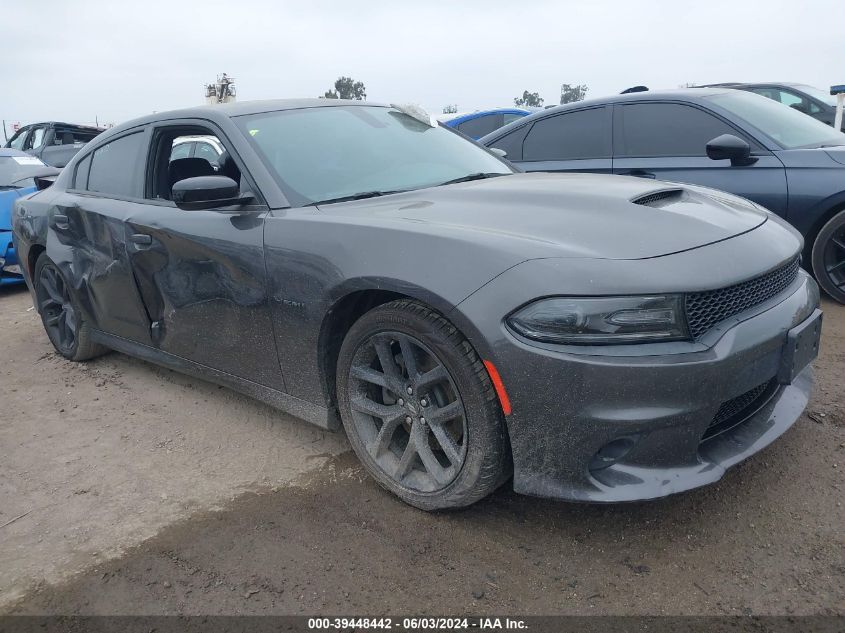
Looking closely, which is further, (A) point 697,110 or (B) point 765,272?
(A) point 697,110

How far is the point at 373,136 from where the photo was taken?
10.8ft

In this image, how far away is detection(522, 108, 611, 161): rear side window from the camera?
17.4ft

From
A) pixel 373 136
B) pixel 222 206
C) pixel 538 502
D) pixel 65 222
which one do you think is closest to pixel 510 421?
pixel 538 502

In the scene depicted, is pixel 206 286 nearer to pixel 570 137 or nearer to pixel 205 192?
pixel 205 192

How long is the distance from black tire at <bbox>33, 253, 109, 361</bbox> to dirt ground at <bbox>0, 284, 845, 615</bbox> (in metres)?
1.12

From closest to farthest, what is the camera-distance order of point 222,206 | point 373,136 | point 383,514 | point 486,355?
point 486,355, point 383,514, point 222,206, point 373,136

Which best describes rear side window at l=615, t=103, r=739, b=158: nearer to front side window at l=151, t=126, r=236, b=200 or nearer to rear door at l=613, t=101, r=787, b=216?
rear door at l=613, t=101, r=787, b=216

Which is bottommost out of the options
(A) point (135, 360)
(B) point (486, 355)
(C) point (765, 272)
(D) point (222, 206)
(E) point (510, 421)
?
(A) point (135, 360)

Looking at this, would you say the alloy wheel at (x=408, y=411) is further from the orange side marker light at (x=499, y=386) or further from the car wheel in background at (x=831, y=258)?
the car wheel in background at (x=831, y=258)

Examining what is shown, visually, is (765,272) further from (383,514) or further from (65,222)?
(65,222)

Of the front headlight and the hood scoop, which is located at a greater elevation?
the hood scoop

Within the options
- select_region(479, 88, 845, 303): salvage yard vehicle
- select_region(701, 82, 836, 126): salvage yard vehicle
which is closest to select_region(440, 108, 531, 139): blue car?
select_region(701, 82, 836, 126): salvage yard vehicle

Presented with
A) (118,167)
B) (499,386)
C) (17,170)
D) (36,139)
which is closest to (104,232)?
(118,167)

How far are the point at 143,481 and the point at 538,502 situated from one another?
5.47 ft
